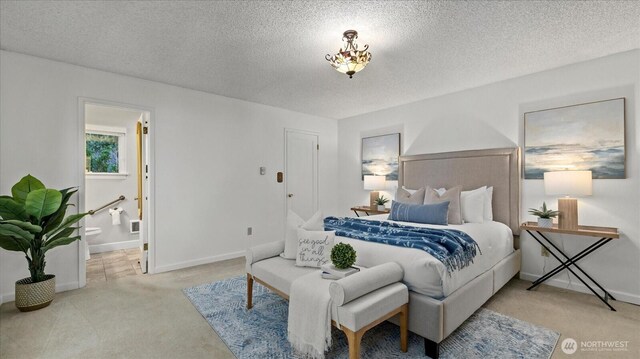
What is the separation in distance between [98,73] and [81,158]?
1.00 meters

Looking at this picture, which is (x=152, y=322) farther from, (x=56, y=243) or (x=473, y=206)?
(x=473, y=206)

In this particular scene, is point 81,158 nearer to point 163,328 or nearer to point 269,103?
point 163,328

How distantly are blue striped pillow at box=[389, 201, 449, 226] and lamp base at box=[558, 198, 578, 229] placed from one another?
42.4 inches

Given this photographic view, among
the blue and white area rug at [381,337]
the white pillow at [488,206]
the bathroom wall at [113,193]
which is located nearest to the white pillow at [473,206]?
the white pillow at [488,206]

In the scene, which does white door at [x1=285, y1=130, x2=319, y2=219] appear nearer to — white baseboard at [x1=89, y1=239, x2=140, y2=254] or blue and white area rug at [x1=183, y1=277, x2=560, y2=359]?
blue and white area rug at [x1=183, y1=277, x2=560, y2=359]

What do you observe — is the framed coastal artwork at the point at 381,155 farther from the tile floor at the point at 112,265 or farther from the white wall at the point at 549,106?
the tile floor at the point at 112,265

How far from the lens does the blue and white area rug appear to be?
1.98 metres

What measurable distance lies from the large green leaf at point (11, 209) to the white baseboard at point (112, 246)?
8.14 feet

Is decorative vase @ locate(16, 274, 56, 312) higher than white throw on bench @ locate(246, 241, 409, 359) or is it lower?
lower

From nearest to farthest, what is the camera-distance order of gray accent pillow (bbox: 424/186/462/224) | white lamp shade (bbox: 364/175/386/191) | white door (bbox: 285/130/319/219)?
gray accent pillow (bbox: 424/186/462/224) → white lamp shade (bbox: 364/175/386/191) → white door (bbox: 285/130/319/219)

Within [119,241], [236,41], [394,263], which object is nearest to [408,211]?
[394,263]

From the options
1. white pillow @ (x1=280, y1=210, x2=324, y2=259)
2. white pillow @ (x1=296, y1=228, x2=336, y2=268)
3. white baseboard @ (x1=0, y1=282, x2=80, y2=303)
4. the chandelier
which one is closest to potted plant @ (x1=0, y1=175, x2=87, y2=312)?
white baseboard @ (x1=0, y1=282, x2=80, y2=303)

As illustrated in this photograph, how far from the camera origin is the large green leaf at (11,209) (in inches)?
99.9

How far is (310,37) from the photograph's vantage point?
255cm
